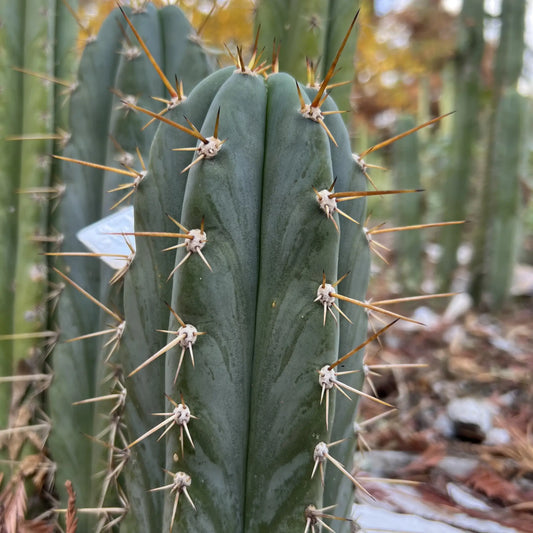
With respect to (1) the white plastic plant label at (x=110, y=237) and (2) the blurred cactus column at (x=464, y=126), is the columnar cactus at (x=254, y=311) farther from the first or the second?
(2) the blurred cactus column at (x=464, y=126)

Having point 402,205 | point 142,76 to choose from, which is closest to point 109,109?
point 142,76

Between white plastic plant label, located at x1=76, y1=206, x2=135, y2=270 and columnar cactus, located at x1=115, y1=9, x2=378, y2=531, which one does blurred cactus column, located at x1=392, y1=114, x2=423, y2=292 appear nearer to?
white plastic plant label, located at x1=76, y1=206, x2=135, y2=270

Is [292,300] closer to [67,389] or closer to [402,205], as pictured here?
[67,389]

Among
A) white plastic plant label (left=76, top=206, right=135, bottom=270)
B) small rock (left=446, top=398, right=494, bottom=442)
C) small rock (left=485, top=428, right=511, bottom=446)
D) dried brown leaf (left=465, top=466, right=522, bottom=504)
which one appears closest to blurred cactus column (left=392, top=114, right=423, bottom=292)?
small rock (left=446, top=398, right=494, bottom=442)

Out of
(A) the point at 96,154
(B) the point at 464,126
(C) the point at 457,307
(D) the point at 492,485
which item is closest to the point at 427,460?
(D) the point at 492,485

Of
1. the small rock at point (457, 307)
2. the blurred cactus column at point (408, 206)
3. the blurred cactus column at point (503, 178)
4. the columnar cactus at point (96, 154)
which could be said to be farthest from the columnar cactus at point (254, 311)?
the blurred cactus column at point (408, 206)

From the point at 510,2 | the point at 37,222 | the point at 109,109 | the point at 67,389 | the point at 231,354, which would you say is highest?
the point at 510,2

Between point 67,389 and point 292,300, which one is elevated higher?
point 292,300
